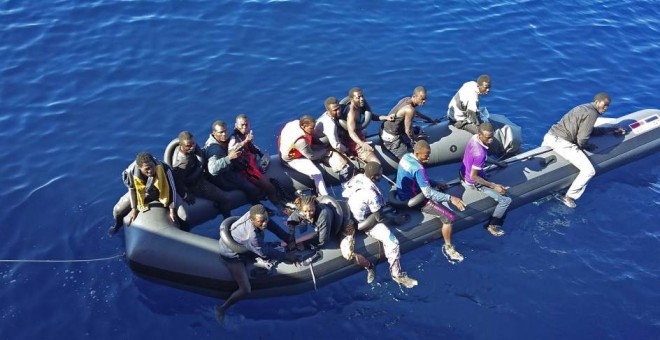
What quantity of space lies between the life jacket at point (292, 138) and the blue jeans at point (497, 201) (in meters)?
2.84

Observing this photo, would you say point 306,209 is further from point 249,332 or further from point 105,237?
point 105,237

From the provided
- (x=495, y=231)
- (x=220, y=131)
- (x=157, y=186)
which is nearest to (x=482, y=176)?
(x=495, y=231)

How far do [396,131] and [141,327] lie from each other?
5220mm

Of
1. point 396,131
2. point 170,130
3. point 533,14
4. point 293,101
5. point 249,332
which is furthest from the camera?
point 533,14

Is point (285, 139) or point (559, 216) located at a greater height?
point (285, 139)

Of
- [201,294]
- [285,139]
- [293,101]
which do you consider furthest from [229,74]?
[201,294]

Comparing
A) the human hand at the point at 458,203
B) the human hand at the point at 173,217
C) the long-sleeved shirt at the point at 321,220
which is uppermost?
the long-sleeved shirt at the point at 321,220

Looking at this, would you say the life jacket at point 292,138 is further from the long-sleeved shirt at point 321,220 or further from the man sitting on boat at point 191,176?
the long-sleeved shirt at point 321,220

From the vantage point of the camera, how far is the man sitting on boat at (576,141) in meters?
9.51

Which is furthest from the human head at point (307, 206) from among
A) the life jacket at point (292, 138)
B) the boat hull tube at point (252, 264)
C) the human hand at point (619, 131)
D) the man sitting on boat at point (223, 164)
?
the human hand at point (619, 131)

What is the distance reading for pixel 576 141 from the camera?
9.89 m

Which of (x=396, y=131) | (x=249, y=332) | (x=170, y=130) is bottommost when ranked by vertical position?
(x=249, y=332)

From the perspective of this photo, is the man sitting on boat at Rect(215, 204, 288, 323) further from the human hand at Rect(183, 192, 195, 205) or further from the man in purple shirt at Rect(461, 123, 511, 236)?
the man in purple shirt at Rect(461, 123, 511, 236)

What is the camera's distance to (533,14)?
15.8 meters
